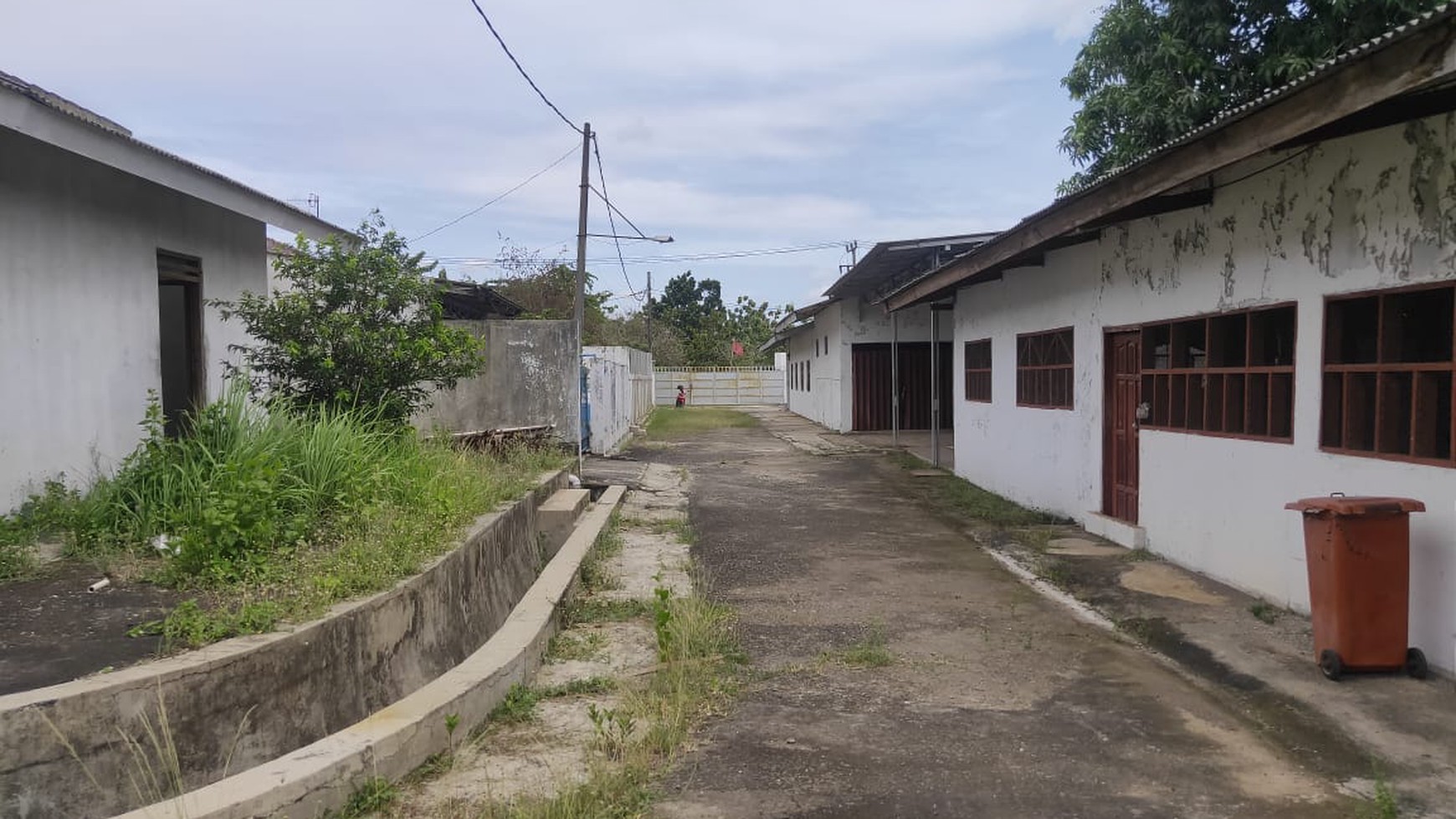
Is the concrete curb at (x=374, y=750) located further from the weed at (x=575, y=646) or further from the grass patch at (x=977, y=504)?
the grass patch at (x=977, y=504)

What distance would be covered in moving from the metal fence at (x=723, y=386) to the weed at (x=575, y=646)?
139ft

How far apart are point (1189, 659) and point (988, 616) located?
4.86 ft

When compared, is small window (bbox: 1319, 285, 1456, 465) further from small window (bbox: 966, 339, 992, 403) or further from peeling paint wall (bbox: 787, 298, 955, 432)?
peeling paint wall (bbox: 787, 298, 955, 432)

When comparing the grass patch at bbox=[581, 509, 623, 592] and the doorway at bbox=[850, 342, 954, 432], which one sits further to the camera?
the doorway at bbox=[850, 342, 954, 432]

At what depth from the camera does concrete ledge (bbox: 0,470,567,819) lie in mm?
3410

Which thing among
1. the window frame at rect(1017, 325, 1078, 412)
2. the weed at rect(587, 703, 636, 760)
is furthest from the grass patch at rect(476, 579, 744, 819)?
the window frame at rect(1017, 325, 1078, 412)

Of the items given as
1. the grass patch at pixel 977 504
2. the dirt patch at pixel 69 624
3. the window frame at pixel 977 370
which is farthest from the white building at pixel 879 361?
the dirt patch at pixel 69 624

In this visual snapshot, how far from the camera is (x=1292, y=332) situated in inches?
272

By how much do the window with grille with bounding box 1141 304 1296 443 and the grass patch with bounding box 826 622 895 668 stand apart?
129 inches

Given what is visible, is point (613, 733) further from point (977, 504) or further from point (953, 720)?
point (977, 504)

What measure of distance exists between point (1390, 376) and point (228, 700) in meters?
6.50

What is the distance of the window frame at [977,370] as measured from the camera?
46.4 ft

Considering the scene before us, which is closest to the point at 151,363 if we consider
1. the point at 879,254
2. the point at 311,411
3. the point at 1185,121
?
the point at 311,411

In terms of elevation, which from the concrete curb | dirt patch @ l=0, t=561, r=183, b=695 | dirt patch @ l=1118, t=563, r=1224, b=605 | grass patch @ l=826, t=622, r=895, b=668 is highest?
dirt patch @ l=0, t=561, r=183, b=695
